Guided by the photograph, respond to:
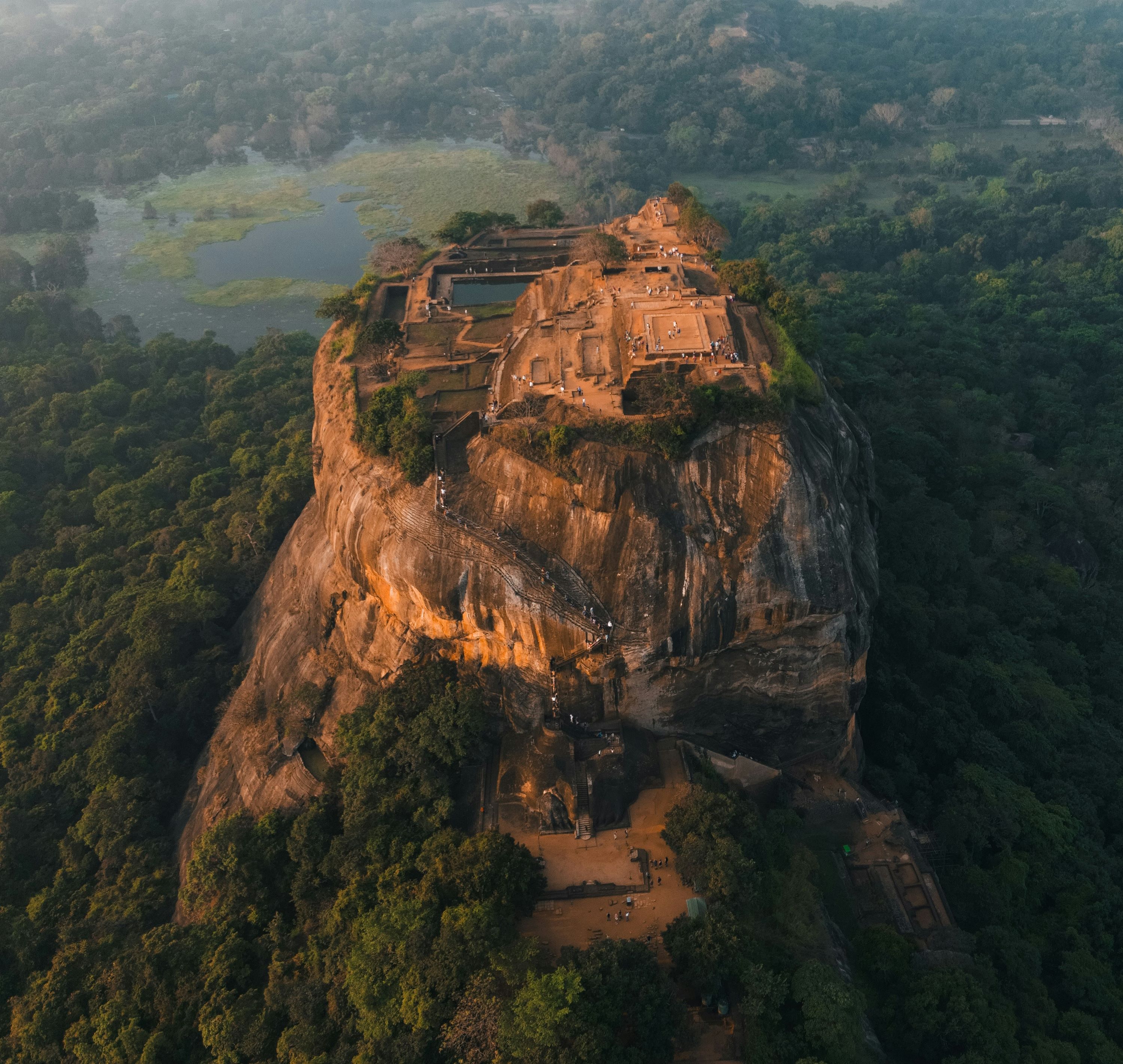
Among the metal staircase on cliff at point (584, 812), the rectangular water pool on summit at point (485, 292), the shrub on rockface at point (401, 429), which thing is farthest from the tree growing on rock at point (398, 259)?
the metal staircase on cliff at point (584, 812)

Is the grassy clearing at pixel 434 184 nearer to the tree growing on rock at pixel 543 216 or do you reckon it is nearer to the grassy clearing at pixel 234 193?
the grassy clearing at pixel 234 193

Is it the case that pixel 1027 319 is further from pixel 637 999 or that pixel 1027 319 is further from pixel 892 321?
pixel 637 999

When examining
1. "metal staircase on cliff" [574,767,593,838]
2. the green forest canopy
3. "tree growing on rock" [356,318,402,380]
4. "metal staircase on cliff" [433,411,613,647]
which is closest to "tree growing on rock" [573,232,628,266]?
the green forest canopy

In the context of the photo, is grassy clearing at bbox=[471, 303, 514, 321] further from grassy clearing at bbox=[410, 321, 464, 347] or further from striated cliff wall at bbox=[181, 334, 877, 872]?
striated cliff wall at bbox=[181, 334, 877, 872]

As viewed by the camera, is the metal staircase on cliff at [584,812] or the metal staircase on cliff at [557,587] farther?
the metal staircase on cliff at [557,587]

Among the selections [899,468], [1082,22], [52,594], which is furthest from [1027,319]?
[1082,22]

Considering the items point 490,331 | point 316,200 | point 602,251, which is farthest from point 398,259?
point 316,200
